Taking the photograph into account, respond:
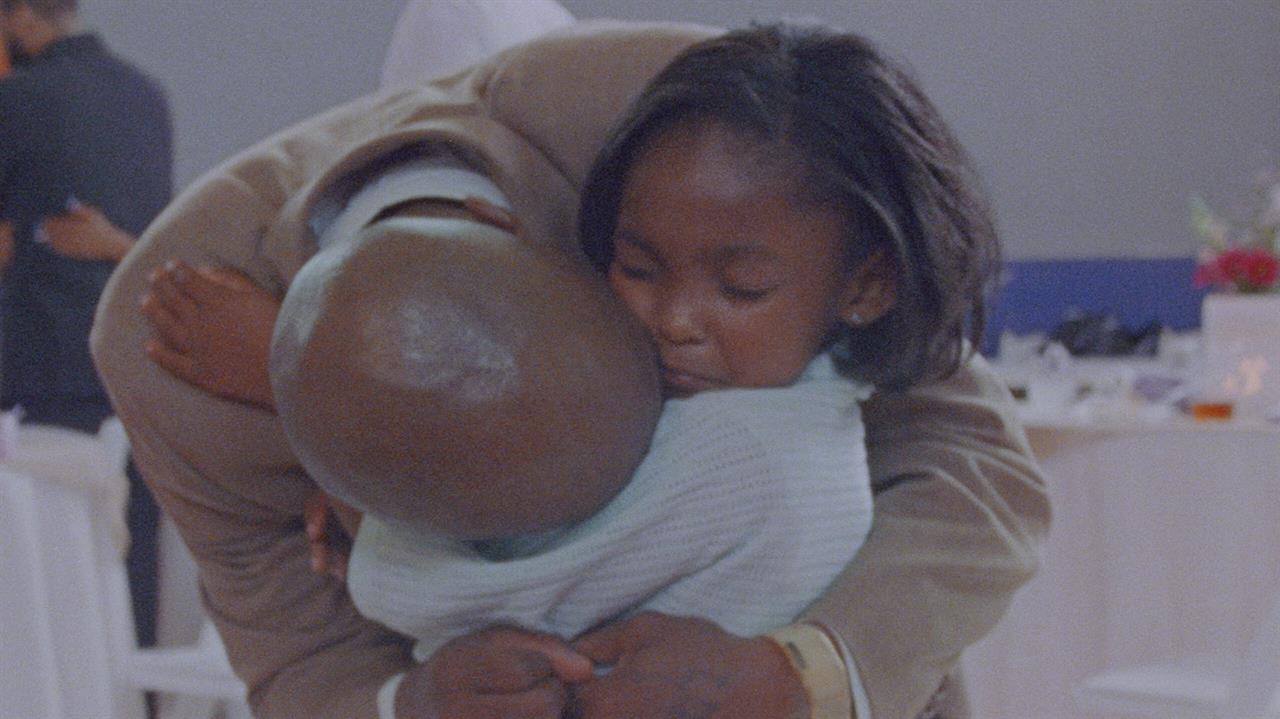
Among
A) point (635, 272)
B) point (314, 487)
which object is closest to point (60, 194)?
point (314, 487)

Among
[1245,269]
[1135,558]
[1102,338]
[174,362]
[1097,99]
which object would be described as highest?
[174,362]

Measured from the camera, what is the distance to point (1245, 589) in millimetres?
2824

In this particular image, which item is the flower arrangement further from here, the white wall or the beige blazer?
the white wall

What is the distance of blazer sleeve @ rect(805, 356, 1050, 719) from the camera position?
3.29 feet

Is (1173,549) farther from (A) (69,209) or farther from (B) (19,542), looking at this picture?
(A) (69,209)

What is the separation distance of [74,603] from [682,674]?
88.6 inches

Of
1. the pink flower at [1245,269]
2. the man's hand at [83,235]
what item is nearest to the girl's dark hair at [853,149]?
the pink flower at [1245,269]

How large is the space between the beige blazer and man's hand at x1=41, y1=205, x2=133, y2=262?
2.58 meters

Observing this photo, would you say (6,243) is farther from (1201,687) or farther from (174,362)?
(174,362)

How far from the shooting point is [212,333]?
39.8 inches

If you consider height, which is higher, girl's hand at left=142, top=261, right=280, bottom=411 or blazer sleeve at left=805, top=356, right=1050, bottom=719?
girl's hand at left=142, top=261, right=280, bottom=411

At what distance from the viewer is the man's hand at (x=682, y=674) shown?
91cm

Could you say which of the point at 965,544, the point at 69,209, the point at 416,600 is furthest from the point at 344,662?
the point at 69,209

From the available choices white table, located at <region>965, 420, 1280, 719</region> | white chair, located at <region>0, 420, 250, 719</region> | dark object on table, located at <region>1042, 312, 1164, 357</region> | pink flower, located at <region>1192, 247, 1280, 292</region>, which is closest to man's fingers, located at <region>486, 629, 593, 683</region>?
white chair, located at <region>0, 420, 250, 719</region>
